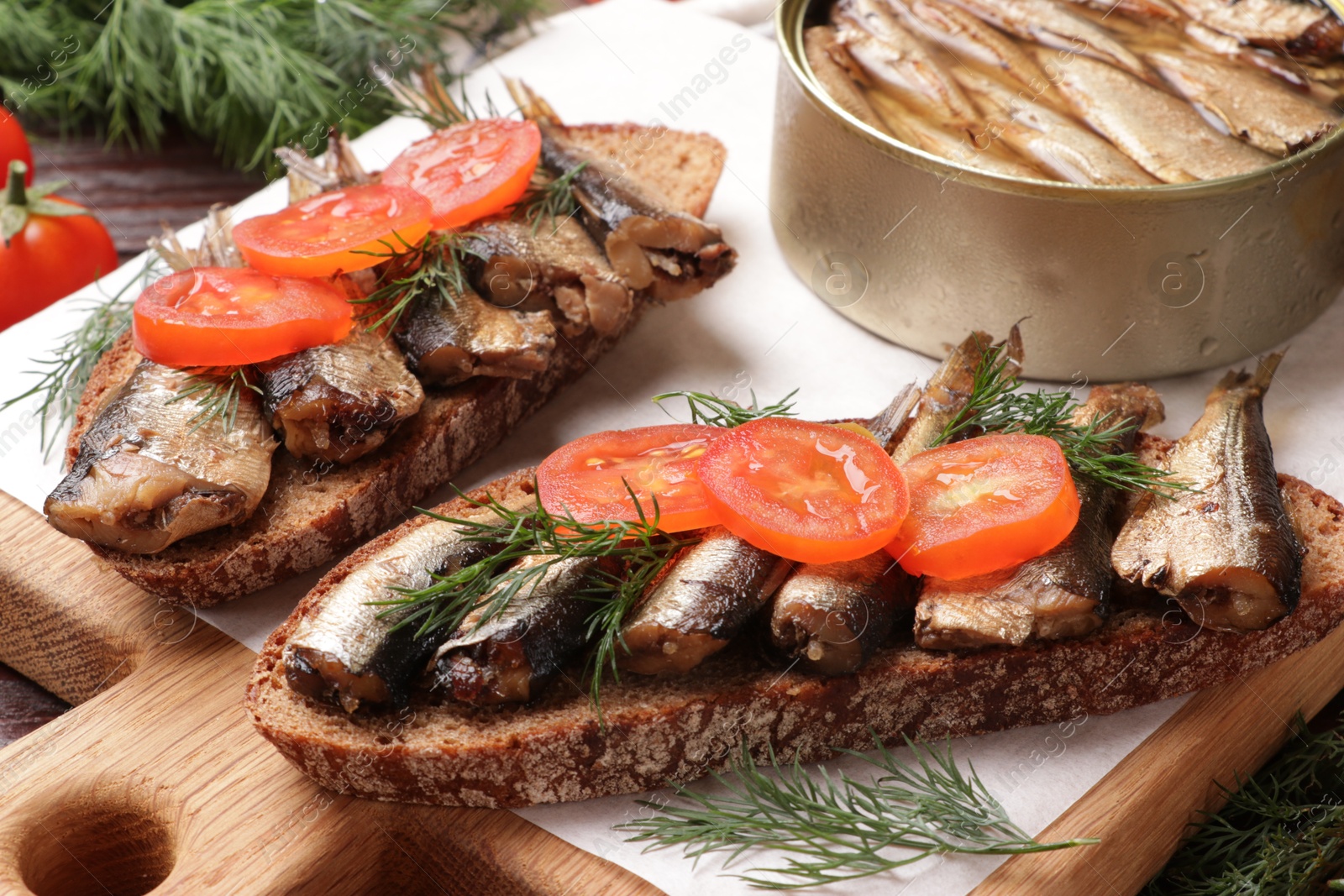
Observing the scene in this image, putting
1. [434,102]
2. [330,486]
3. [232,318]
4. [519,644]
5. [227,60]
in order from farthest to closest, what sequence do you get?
[227,60] → [434,102] → [330,486] → [232,318] → [519,644]

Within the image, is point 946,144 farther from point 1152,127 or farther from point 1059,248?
point 1152,127

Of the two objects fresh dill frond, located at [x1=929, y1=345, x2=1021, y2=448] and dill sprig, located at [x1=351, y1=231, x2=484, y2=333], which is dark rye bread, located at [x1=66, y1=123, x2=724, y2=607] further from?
fresh dill frond, located at [x1=929, y1=345, x2=1021, y2=448]

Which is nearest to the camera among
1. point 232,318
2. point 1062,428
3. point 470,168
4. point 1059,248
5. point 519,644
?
point 519,644

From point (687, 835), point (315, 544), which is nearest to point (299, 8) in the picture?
point (315, 544)

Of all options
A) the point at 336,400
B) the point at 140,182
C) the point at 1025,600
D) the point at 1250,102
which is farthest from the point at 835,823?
the point at 140,182

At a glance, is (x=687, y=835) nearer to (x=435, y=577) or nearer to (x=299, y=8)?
(x=435, y=577)

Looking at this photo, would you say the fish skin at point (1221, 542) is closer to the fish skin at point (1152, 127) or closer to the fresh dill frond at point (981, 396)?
the fresh dill frond at point (981, 396)

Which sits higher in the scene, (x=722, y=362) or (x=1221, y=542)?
(x=1221, y=542)
